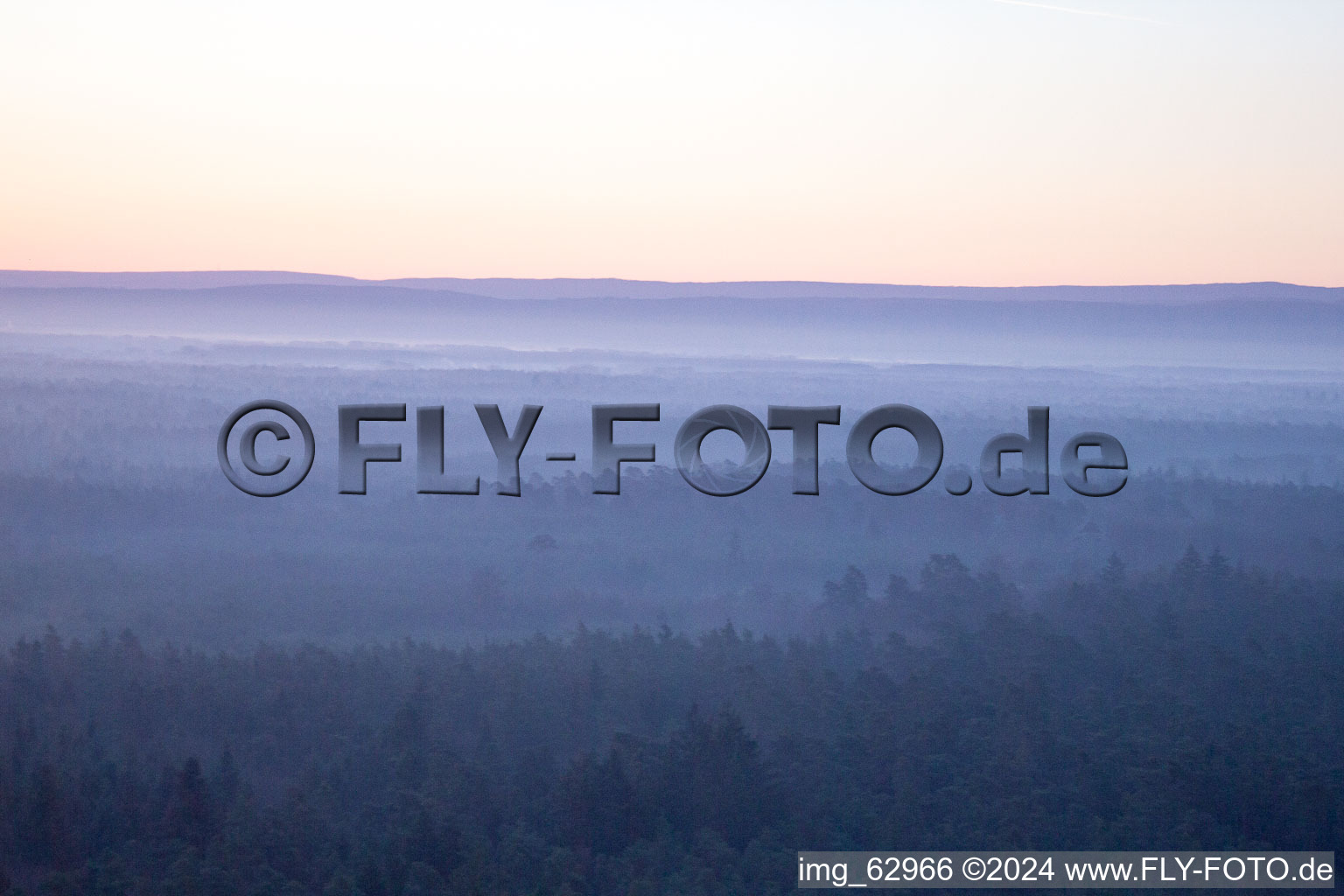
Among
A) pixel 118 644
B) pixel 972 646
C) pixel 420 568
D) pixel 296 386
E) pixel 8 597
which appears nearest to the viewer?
pixel 972 646

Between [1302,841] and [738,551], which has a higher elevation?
[738,551]

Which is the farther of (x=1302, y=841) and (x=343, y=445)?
(x=1302, y=841)

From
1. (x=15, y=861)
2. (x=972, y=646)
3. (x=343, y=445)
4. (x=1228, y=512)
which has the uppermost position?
(x=343, y=445)

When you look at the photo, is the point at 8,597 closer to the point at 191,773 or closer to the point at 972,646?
the point at 191,773

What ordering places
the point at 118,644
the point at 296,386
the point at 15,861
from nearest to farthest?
the point at 15,861, the point at 118,644, the point at 296,386

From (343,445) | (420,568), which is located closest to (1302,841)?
(343,445)

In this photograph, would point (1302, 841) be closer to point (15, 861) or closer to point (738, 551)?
point (738, 551)
